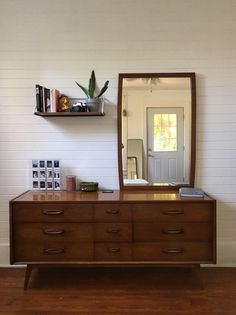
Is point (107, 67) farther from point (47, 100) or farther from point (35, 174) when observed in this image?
point (35, 174)

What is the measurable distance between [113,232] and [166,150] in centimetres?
91

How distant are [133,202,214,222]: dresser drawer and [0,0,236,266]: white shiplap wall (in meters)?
0.52

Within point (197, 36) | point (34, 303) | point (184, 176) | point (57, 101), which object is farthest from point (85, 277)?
point (197, 36)

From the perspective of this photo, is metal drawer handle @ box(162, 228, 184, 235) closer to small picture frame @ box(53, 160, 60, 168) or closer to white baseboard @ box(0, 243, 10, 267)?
small picture frame @ box(53, 160, 60, 168)

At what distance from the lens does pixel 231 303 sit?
2.38 m

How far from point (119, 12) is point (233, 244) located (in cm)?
240

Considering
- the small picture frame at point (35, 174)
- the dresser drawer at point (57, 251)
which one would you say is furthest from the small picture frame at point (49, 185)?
the dresser drawer at point (57, 251)

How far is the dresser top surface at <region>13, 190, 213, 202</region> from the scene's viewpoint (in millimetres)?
2595

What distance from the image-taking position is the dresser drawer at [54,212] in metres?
2.58

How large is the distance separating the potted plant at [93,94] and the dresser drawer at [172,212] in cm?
96

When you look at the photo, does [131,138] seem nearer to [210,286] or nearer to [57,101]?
[57,101]

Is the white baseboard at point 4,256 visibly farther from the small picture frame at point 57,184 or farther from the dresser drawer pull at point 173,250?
the dresser drawer pull at point 173,250

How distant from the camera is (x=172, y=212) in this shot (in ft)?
8.48

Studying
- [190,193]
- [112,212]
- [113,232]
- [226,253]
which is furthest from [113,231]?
[226,253]
